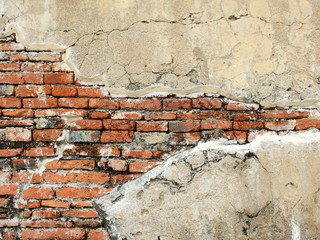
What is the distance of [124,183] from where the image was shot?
2178 millimetres

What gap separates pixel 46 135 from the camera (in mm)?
2191

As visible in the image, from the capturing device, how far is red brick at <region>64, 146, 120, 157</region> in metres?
2.19

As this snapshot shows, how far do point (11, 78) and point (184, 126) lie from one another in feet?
3.66

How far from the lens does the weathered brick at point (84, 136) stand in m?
2.20

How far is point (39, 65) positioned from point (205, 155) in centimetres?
117

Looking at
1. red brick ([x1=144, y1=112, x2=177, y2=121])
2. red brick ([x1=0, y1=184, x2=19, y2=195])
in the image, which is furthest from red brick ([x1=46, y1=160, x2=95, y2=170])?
red brick ([x1=144, y1=112, x2=177, y2=121])

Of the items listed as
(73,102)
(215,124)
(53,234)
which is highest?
(73,102)

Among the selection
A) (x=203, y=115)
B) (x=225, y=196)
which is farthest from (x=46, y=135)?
(x=225, y=196)

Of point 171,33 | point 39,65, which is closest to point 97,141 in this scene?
point 39,65

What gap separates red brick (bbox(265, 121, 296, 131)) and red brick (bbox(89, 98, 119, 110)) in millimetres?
962

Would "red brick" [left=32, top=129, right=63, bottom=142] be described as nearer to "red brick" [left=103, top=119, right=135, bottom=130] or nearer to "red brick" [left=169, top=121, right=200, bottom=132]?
"red brick" [left=103, top=119, right=135, bottom=130]

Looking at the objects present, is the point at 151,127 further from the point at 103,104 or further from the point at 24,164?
the point at 24,164

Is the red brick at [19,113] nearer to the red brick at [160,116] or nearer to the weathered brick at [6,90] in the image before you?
the weathered brick at [6,90]

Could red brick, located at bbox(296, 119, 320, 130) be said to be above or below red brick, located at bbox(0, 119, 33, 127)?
above
